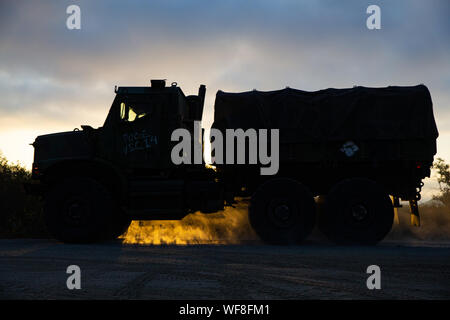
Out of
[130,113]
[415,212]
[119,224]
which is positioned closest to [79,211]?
[119,224]

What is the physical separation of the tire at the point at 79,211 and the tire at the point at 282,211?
11.4ft

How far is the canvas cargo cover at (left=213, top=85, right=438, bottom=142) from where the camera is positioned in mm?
8617

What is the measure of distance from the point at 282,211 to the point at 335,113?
2.63 metres

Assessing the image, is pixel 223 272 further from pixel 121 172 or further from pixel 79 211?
pixel 79 211

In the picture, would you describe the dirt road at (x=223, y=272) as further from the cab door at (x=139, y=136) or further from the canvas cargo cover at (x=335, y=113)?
the canvas cargo cover at (x=335, y=113)

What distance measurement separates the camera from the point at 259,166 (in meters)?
9.05

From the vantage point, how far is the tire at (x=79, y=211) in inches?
347

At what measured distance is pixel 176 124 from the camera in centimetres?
916

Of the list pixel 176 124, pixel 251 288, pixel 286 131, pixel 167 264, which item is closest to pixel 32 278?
pixel 167 264

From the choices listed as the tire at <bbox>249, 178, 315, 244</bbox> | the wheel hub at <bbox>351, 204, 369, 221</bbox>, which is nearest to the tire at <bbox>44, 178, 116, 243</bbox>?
the tire at <bbox>249, 178, 315, 244</bbox>

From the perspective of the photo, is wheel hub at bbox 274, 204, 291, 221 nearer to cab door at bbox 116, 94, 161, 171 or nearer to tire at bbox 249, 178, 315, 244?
tire at bbox 249, 178, 315, 244

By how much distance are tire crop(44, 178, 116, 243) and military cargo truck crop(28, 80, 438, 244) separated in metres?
0.02

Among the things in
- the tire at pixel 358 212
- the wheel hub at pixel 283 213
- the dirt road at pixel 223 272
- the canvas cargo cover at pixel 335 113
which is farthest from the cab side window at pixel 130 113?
the tire at pixel 358 212

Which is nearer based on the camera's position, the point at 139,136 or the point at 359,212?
the point at 359,212
